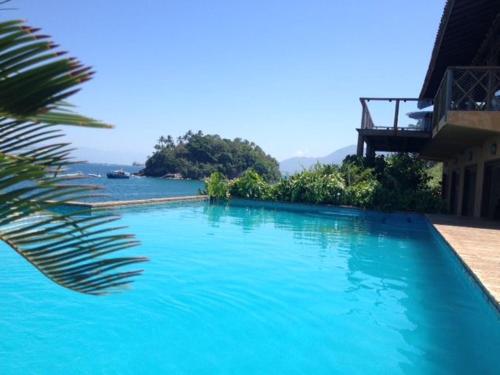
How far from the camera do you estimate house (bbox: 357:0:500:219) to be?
32.1 ft

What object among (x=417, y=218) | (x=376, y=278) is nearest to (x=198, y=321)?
(x=376, y=278)

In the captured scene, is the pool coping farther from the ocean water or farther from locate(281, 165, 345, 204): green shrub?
locate(281, 165, 345, 204): green shrub

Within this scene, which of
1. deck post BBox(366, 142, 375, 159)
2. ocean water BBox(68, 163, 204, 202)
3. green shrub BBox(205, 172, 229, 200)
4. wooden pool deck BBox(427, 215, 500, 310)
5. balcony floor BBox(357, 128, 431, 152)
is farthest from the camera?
deck post BBox(366, 142, 375, 159)

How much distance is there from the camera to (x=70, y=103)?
123 centimetres

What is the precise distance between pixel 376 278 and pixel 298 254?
75.0 inches

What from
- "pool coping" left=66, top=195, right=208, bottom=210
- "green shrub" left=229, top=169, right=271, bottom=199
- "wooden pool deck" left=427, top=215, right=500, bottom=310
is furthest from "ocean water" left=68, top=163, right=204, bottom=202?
"wooden pool deck" left=427, top=215, right=500, bottom=310

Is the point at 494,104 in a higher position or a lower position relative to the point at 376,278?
higher

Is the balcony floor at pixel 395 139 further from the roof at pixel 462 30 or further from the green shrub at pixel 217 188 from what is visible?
the green shrub at pixel 217 188

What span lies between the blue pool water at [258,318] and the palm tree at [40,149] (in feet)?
8.19

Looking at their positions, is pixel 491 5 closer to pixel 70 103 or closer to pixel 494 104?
pixel 494 104

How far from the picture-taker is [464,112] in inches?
382

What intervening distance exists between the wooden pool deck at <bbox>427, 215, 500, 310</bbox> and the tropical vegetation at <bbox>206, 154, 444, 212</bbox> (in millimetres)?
4456

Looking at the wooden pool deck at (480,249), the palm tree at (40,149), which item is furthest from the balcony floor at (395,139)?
the palm tree at (40,149)

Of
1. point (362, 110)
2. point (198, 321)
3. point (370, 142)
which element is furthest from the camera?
point (370, 142)
